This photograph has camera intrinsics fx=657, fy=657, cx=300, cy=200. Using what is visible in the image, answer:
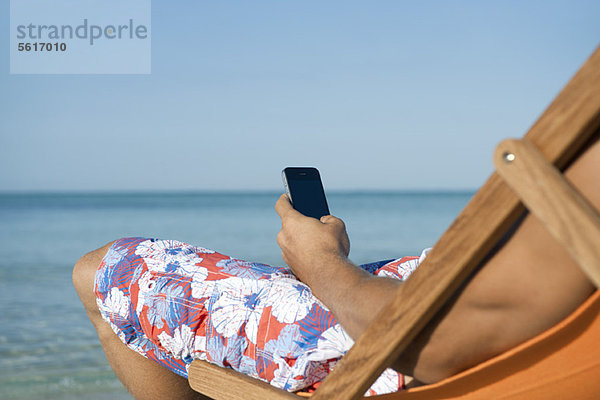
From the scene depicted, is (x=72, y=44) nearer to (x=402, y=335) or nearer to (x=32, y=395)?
(x=32, y=395)

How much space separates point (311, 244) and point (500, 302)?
0.54m

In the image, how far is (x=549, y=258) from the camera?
2.89ft

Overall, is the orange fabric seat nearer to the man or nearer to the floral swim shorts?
the man

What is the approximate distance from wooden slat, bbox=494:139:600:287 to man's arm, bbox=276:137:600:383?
0.06 metres

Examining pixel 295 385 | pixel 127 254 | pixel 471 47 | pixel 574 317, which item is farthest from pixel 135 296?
pixel 471 47

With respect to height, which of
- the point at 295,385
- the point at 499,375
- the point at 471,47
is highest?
the point at 471,47

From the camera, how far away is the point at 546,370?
101 centimetres

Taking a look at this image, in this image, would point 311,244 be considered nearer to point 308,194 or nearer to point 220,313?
point 220,313

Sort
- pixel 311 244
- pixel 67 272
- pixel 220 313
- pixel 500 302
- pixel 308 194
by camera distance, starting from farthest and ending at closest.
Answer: pixel 67 272
pixel 308 194
pixel 220 313
pixel 311 244
pixel 500 302

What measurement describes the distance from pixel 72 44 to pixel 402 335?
1997cm

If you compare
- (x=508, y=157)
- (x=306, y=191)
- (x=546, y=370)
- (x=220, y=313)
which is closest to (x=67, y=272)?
(x=306, y=191)

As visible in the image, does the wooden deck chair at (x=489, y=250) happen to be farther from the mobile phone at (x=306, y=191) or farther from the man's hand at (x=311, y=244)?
the mobile phone at (x=306, y=191)

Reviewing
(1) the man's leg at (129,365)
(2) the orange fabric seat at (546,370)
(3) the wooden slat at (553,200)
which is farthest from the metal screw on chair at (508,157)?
(1) the man's leg at (129,365)

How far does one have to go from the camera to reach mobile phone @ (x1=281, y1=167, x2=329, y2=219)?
5.79 feet
